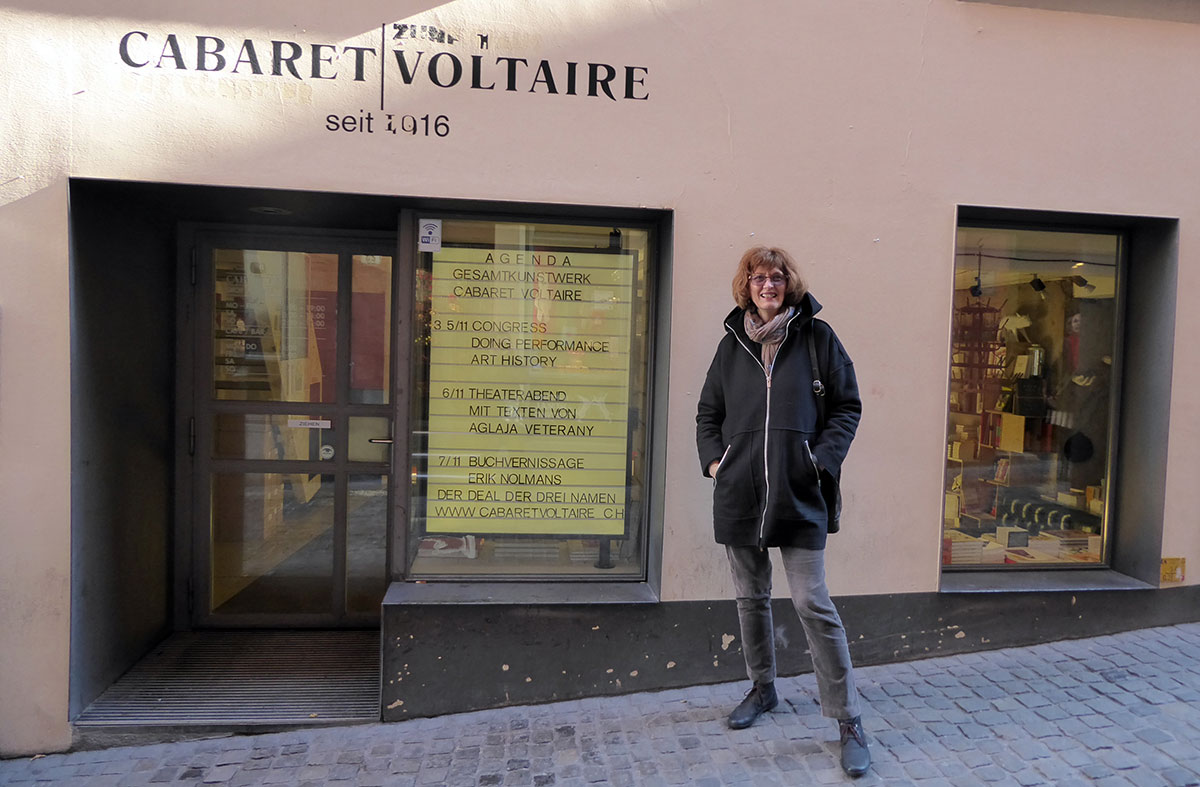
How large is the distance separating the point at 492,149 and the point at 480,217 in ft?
1.21

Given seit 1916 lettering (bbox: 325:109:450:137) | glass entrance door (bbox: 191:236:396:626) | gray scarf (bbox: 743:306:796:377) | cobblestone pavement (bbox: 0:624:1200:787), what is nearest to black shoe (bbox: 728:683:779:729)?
cobblestone pavement (bbox: 0:624:1200:787)

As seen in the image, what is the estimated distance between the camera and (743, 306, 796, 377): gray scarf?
328cm

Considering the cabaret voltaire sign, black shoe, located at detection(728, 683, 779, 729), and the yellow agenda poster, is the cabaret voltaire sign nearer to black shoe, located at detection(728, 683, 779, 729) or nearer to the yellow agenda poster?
the yellow agenda poster

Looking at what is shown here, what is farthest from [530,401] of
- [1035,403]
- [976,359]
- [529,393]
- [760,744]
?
[1035,403]

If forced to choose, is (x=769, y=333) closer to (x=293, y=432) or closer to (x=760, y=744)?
(x=760, y=744)

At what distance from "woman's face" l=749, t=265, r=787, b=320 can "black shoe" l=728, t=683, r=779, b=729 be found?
174 centimetres

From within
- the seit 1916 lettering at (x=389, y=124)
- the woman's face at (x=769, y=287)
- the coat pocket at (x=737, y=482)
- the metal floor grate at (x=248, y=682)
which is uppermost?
the seit 1916 lettering at (x=389, y=124)

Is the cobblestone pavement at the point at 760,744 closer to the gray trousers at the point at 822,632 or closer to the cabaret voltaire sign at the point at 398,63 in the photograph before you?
the gray trousers at the point at 822,632

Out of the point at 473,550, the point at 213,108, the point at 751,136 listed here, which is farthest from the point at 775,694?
the point at 213,108

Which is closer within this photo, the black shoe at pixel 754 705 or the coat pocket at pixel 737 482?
the coat pocket at pixel 737 482

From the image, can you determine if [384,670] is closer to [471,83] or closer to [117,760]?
[117,760]

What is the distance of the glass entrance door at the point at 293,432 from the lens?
4676 mm

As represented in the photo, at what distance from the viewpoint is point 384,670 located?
375 centimetres

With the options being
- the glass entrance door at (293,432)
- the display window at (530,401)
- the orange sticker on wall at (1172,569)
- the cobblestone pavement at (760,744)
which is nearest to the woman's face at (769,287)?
the display window at (530,401)
